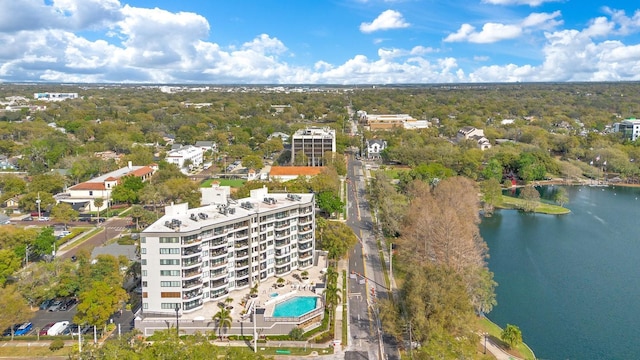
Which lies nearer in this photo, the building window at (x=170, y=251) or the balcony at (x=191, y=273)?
the building window at (x=170, y=251)

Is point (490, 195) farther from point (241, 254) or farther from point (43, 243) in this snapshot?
point (43, 243)

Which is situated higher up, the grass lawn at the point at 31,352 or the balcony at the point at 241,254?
the balcony at the point at 241,254

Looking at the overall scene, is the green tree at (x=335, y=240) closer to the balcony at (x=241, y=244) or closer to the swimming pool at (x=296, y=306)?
the swimming pool at (x=296, y=306)

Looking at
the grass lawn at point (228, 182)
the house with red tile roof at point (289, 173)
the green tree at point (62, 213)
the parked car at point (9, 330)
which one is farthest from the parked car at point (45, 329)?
the house with red tile roof at point (289, 173)

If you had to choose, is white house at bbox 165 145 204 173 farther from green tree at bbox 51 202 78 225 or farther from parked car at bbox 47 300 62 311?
parked car at bbox 47 300 62 311

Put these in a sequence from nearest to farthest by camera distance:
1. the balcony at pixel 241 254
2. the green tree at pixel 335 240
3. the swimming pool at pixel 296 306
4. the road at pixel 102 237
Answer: the swimming pool at pixel 296 306, the balcony at pixel 241 254, the green tree at pixel 335 240, the road at pixel 102 237

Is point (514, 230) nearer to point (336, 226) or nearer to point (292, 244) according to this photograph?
point (336, 226)

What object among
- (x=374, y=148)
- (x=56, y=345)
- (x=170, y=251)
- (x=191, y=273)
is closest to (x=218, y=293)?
(x=191, y=273)
